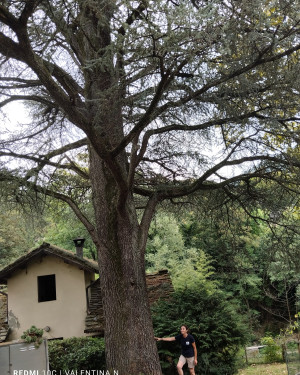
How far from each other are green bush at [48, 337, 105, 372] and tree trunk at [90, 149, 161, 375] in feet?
15.4

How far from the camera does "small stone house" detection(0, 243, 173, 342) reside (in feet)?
52.8

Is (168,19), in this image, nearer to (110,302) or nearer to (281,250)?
(110,302)

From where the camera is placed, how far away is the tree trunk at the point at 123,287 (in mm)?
6289

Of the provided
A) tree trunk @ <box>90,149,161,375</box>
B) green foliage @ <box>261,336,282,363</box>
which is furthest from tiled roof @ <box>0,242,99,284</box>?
green foliage @ <box>261,336,282,363</box>

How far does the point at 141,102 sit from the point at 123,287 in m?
3.17

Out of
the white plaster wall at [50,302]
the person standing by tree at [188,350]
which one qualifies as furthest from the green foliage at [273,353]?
the person standing by tree at [188,350]

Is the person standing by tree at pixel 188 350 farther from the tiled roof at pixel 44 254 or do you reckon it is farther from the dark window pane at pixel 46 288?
the dark window pane at pixel 46 288

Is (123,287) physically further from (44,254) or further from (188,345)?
(44,254)

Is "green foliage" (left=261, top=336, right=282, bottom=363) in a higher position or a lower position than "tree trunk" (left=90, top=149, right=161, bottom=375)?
lower

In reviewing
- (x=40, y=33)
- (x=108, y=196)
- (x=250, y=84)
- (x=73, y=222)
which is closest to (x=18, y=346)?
(x=108, y=196)

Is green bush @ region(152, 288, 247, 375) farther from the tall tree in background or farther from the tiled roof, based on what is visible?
the tiled roof

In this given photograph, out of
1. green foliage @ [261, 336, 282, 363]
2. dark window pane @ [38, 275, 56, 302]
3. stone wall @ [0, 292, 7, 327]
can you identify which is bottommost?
green foliage @ [261, 336, 282, 363]

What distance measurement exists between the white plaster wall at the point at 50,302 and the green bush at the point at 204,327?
601 centimetres

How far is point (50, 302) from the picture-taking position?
54.7 ft
